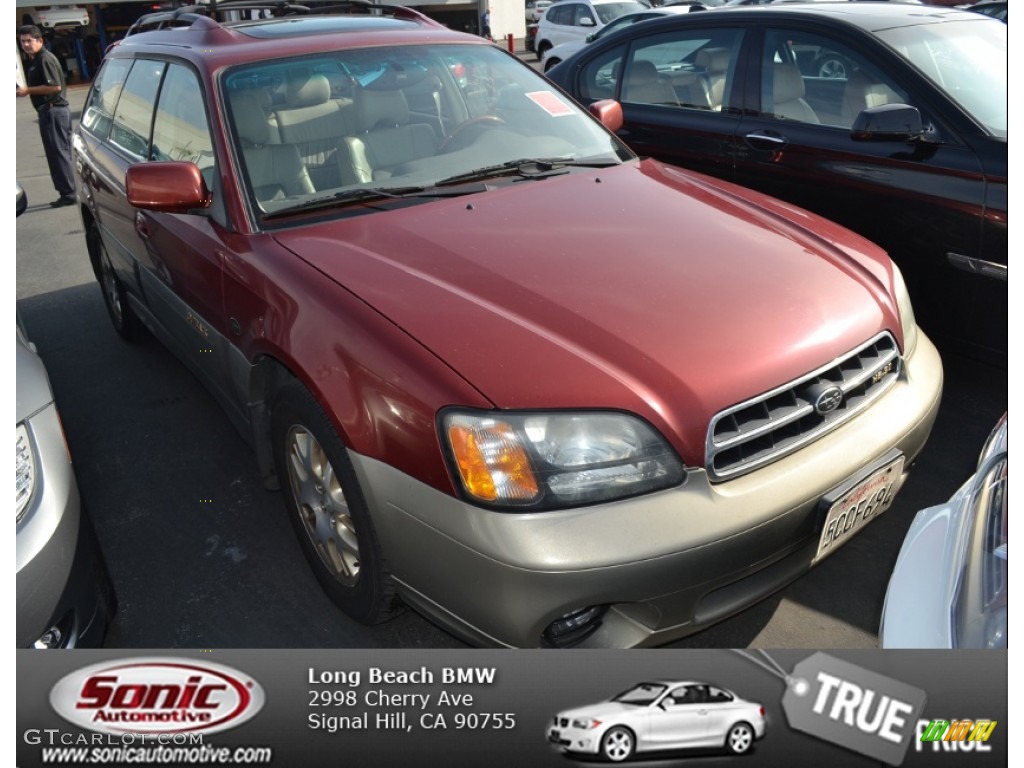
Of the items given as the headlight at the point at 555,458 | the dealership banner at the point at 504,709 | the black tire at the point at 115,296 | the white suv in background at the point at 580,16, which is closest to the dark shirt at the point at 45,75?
the black tire at the point at 115,296

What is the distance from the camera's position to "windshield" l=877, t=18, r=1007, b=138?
3.54 m

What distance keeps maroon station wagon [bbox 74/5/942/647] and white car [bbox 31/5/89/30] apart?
1034 inches

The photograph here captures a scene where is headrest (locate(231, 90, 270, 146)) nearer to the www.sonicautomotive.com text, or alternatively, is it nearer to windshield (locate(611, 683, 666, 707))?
the www.sonicautomotive.com text

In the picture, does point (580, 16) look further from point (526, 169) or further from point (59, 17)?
point (59, 17)

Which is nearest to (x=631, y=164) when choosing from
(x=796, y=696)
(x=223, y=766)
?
(x=796, y=696)

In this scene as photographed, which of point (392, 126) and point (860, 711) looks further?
point (392, 126)

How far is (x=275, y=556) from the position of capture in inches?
115

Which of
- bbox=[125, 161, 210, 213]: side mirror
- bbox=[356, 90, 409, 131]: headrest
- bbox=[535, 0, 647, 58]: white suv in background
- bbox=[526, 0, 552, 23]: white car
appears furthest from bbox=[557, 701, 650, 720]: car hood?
bbox=[526, 0, 552, 23]: white car

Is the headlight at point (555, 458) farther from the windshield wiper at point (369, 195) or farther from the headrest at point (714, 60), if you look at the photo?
the headrest at point (714, 60)

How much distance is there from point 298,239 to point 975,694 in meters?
2.08

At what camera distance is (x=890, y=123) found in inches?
139

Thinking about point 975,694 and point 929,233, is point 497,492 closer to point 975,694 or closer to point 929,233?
point 975,694

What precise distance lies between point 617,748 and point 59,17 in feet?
96.1

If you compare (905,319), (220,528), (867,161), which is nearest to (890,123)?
(867,161)
